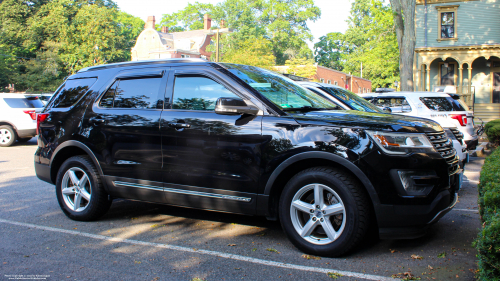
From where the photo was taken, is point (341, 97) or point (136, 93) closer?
point (136, 93)

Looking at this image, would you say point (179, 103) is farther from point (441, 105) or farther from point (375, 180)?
point (441, 105)

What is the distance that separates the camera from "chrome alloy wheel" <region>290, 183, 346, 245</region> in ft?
12.6

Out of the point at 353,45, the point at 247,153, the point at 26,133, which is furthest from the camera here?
the point at 353,45

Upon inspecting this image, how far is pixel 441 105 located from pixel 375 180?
8318 mm

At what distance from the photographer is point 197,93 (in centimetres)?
458

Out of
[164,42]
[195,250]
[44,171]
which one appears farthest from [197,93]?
[164,42]

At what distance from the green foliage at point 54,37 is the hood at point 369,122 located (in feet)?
157

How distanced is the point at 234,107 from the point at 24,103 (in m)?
13.9

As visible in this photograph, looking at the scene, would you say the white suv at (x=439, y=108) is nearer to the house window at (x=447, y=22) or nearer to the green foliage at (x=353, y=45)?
the house window at (x=447, y=22)

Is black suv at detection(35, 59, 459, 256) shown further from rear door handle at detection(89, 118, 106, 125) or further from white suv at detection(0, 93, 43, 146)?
white suv at detection(0, 93, 43, 146)

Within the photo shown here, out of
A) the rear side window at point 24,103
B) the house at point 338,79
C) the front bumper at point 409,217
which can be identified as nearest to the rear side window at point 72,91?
the front bumper at point 409,217

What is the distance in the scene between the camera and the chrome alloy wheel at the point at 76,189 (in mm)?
5262

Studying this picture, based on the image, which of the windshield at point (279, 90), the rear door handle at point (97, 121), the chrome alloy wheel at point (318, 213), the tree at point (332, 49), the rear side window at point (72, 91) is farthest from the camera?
the tree at point (332, 49)

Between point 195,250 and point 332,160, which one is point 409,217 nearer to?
point 332,160
